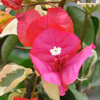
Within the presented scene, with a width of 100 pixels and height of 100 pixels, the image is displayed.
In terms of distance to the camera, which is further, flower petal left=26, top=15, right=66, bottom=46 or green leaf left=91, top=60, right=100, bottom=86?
green leaf left=91, top=60, right=100, bottom=86

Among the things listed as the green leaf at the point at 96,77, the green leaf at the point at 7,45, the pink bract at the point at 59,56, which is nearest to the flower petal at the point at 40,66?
the pink bract at the point at 59,56

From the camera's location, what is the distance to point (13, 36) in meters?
0.34

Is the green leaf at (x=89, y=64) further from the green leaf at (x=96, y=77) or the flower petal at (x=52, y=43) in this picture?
the flower petal at (x=52, y=43)

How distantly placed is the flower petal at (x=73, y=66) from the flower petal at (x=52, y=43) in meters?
0.02

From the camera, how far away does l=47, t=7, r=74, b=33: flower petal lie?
27cm

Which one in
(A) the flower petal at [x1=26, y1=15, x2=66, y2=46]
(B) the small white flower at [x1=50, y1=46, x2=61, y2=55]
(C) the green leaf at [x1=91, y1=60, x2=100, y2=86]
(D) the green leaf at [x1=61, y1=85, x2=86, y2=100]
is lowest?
(C) the green leaf at [x1=91, y1=60, x2=100, y2=86]

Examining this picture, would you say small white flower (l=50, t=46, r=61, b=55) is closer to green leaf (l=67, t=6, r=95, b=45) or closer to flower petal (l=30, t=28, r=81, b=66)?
flower petal (l=30, t=28, r=81, b=66)

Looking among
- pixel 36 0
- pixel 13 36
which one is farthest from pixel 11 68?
pixel 36 0

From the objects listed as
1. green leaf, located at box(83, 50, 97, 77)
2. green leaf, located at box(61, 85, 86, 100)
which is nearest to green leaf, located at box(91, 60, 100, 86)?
green leaf, located at box(83, 50, 97, 77)

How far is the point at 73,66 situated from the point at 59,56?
0.04m

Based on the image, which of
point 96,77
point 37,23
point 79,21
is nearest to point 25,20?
point 37,23

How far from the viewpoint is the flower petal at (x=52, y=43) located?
0.82 feet

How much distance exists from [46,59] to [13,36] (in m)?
0.11

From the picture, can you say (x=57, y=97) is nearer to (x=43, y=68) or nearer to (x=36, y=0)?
(x=43, y=68)
